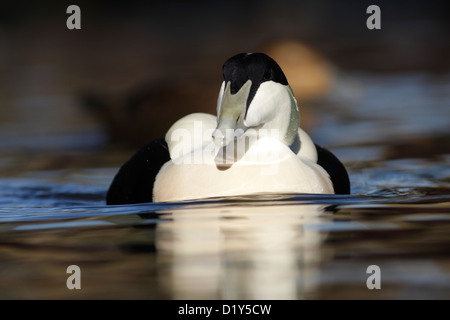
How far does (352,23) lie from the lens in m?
14.9

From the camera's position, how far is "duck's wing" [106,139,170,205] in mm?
5152

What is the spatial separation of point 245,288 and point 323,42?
427 inches

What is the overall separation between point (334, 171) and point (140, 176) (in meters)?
1.07

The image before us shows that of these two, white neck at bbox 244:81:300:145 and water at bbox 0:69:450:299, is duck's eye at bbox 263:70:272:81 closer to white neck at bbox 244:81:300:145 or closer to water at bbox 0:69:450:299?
white neck at bbox 244:81:300:145

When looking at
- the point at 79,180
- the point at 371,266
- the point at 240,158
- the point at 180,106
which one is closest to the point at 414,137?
the point at 180,106

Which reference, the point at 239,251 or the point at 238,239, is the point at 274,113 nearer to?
the point at 238,239

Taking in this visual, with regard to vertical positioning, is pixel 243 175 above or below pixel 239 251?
above

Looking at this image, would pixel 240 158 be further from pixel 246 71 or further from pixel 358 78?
pixel 358 78

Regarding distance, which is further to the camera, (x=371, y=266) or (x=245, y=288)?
(x=371, y=266)

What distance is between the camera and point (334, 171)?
540 centimetres

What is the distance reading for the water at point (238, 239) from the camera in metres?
3.06

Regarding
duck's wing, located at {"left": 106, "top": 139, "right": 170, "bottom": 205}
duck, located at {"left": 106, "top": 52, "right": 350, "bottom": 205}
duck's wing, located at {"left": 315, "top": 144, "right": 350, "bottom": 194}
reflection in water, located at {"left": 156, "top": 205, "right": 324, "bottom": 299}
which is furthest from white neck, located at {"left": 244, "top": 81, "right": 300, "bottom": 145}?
duck's wing, located at {"left": 106, "top": 139, "right": 170, "bottom": 205}

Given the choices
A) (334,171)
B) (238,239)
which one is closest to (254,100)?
(334,171)

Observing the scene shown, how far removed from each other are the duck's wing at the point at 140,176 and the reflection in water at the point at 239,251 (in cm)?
58
